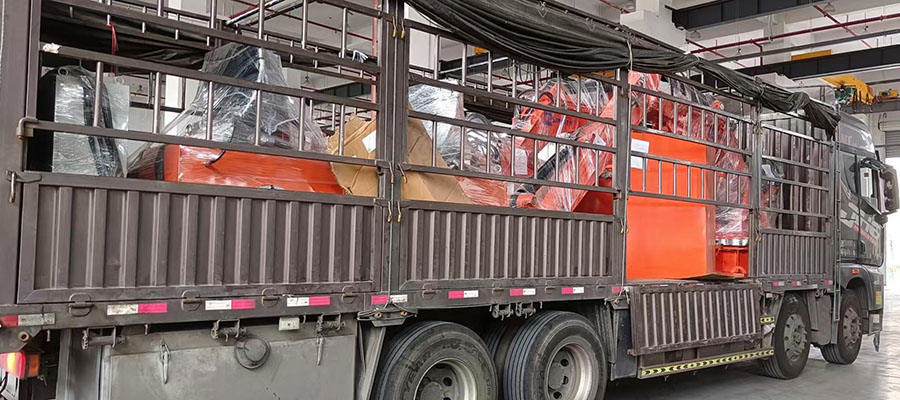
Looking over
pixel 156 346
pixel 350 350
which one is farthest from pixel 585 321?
pixel 156 346

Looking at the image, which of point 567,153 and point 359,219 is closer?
point 359,219

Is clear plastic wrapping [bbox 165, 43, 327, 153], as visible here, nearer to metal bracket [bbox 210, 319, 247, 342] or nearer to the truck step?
metal bracket [bbox 210, 319, 247, 342]

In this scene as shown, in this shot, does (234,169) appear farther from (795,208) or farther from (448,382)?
(795,208)

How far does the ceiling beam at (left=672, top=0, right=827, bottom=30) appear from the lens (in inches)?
511

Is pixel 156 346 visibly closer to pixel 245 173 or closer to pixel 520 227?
pixel 245 173

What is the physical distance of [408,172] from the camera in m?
4.47

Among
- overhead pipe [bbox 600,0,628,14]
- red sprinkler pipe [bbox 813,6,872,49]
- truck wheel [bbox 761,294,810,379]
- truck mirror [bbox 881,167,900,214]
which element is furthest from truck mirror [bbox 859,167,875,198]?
overhead pipe [bbox 600,0,628,14]

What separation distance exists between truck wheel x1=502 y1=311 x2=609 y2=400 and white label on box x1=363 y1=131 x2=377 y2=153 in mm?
1822

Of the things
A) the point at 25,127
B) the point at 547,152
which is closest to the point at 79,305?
the point at 25,127

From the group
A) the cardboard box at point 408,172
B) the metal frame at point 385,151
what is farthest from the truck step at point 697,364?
the cardboard box at point 408,172

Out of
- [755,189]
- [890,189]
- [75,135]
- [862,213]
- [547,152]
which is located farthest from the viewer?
[890,189]

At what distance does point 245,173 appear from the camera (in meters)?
4.01

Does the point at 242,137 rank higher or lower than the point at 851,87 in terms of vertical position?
lower

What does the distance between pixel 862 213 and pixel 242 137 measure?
29.4 ft
